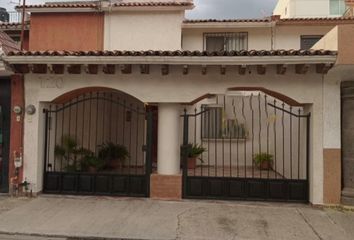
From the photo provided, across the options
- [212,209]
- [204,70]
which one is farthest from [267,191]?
[204,70]

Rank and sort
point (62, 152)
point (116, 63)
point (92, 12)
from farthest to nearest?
1. point (92, 12)
2. point (62, 152)
3. point (116, 63)

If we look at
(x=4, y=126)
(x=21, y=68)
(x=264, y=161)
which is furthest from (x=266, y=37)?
(x=4, y=126)

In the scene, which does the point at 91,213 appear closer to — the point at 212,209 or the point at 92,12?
the point at 212,209

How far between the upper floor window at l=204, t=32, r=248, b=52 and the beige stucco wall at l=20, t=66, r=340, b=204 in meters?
7.72

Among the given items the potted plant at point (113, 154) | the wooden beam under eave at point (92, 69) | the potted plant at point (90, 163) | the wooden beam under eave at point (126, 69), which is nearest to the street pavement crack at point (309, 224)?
the wooden beam under eave at point (126, 69)

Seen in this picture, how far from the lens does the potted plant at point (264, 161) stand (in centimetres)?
1506

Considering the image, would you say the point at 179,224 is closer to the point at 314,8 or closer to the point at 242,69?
the point at 242,69

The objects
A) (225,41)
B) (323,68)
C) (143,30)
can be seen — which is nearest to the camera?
(323,68)

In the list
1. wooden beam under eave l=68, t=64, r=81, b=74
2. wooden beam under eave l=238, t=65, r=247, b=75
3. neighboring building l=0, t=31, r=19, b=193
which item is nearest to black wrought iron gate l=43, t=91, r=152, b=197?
wooden beam under eave l=68, t=64, r=81, b=74

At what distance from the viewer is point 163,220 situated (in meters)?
7.71

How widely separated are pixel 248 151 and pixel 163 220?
930cm

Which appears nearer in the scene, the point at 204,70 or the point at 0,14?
the point at 204,70

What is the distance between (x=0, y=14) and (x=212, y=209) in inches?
589

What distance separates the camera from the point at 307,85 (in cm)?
910
